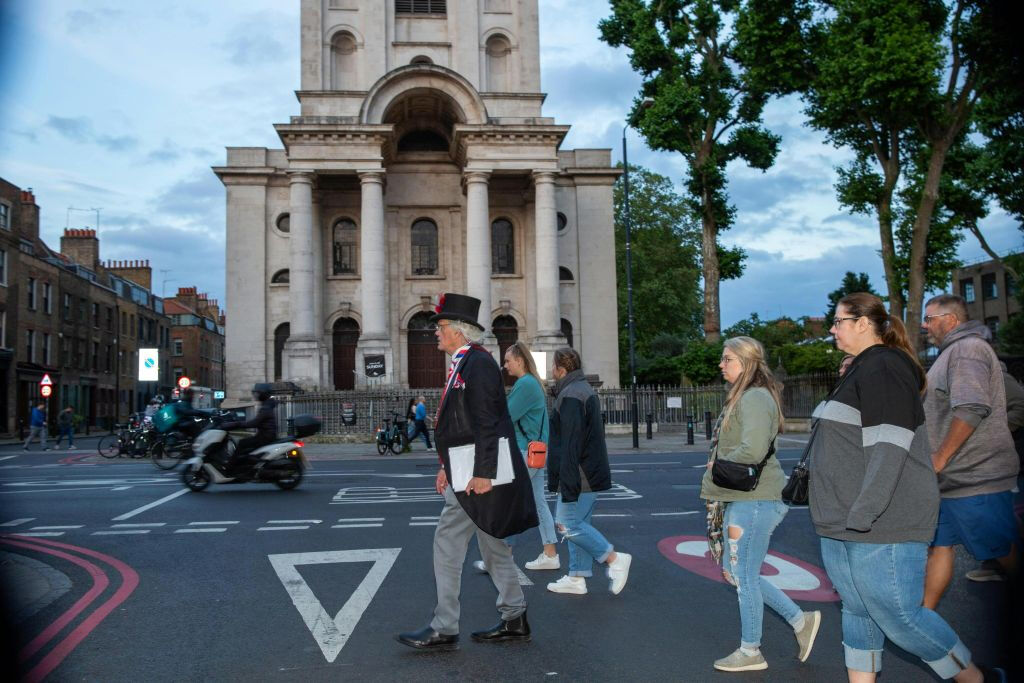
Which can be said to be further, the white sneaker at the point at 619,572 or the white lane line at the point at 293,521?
the white lane line at the point at 293,521

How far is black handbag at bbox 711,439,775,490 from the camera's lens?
15.4 feet

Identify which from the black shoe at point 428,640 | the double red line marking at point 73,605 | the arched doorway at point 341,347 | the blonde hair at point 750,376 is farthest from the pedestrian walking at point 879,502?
the arched doorway at point 341,347

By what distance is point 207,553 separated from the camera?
8.40m

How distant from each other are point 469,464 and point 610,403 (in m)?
27.8

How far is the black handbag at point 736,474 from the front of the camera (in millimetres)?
4684

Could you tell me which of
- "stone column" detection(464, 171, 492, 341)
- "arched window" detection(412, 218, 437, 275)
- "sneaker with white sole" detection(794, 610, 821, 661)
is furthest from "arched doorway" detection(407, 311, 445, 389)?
"sneaker with white sole" detection(794, 610, 821, 661)

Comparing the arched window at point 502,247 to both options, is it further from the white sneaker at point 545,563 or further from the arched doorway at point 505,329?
the white sneaker at point 545,563

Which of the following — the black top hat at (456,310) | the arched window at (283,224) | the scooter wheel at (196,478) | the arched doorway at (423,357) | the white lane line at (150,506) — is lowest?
the white lane line at (150,506)

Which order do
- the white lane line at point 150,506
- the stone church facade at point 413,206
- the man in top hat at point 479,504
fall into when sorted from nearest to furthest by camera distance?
1. the man in top hat at point 479,504
2. the white lane line at point 150,506
3. the stone church facade at point 413,206

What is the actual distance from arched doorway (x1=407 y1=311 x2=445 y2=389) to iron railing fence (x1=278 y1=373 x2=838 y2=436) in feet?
20.2

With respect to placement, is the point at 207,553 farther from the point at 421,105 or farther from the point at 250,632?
the point at 421,105

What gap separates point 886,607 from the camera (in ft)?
12.3

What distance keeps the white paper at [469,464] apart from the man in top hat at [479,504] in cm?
2

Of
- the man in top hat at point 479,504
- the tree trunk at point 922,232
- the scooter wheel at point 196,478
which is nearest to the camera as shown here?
the man in top hat at point 479,504
